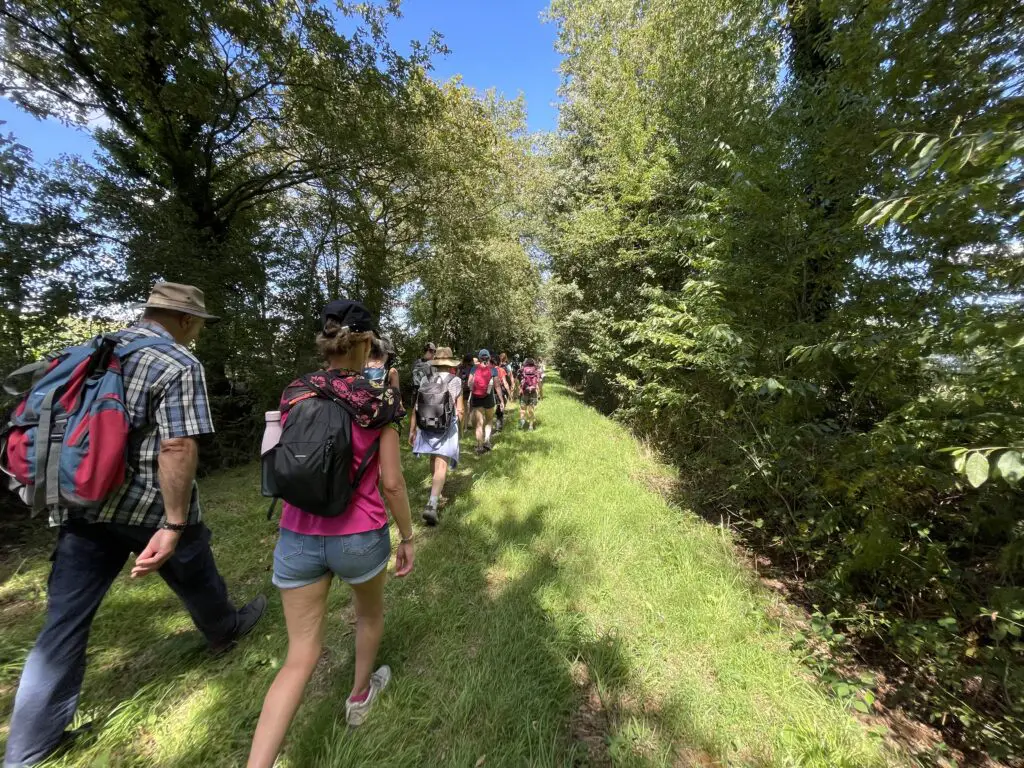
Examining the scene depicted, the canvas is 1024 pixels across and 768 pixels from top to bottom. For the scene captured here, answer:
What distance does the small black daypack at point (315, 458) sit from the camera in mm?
1539

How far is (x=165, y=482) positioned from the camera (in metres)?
1.74

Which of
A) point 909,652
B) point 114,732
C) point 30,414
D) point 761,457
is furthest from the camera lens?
point 761,457

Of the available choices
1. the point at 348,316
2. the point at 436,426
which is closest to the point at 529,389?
the point at 436,426

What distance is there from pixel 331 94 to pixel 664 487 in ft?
30.7

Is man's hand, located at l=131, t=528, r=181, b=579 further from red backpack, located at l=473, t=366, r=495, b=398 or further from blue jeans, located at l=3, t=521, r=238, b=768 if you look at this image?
red backpack, located at l=473, t=366, r=495, b=398

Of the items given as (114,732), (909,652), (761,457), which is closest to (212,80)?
(114,732)

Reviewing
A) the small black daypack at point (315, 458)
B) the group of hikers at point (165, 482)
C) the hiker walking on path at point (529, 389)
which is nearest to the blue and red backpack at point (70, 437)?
the group of hikers at point (165, 482)

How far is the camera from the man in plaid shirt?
67.6 inches

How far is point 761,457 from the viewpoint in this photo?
14.4ft

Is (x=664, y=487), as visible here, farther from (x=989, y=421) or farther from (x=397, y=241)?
(x=397, y=241)

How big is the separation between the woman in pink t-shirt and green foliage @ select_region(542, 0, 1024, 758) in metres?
2.31

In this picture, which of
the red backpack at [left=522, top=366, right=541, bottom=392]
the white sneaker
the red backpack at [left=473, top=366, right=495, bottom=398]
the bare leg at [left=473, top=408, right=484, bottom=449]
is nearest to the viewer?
the white sneaker

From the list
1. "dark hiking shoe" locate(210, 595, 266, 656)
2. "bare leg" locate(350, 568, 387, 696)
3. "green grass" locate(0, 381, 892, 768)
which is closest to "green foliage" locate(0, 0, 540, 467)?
"green grass" locate(0, 381, 892, 768)

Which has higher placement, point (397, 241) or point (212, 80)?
point (212, 80)
